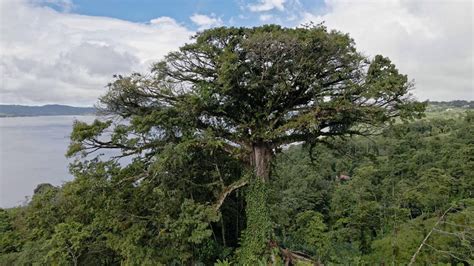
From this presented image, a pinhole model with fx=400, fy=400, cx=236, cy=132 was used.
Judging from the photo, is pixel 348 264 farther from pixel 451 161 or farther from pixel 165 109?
pixel 451 161

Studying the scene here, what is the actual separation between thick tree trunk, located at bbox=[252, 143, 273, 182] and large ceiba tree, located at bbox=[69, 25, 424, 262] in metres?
0.03

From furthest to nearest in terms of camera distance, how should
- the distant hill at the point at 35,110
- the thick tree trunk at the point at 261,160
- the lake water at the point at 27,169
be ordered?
the distant hill at the point at 35,110 < the lake water at the point at 27,169 < the thick tree trunk at the point at 261,160

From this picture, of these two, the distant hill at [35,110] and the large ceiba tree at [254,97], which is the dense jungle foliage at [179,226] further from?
the distant hill at [35,110]

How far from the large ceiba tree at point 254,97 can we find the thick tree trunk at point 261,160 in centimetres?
3

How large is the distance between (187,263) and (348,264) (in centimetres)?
543

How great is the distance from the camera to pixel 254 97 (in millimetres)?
11914

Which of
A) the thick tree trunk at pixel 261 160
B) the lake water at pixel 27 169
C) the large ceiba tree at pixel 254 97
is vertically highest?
the large ceiba tree at pixel 254 97

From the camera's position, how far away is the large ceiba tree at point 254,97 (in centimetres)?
1060

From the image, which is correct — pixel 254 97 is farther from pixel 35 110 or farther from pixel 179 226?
pixel 35 110

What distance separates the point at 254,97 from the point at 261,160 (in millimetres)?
1953

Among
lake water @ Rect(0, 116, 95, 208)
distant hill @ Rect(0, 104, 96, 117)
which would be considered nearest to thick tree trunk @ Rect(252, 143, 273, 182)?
lake water @ Rect(0, 116, 95, 208)

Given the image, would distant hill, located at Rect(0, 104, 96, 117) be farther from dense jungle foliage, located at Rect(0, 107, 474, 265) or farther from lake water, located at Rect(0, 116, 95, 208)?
dense jungle foliage, located at Rect(0, 107, 474, 265)

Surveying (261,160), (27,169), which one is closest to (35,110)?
(27,169)

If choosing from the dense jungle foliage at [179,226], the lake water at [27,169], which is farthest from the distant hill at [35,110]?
the dense jungle foliage at [179,226]
